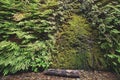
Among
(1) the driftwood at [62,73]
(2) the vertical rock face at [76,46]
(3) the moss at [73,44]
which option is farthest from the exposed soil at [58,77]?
(3) the moss at [73,44]

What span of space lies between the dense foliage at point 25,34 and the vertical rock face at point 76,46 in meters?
0.29

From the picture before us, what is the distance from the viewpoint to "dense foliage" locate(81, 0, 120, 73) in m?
5.39

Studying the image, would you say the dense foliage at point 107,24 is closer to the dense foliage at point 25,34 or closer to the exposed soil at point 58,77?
the exposed soil at point 58,77

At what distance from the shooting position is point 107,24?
5742 millimetres

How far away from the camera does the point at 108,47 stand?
216 inches

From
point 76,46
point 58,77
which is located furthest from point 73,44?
point 58,77

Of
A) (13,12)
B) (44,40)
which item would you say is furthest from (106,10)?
(13,12)

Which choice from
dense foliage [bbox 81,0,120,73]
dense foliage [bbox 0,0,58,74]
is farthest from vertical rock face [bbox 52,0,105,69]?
dense foliage [bbox 0,0,58,74]

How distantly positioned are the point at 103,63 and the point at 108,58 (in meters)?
0.19

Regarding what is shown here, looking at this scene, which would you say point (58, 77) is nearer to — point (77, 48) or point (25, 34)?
point (77, 48)

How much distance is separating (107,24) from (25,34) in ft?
7.44

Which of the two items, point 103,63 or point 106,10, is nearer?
point 103,63

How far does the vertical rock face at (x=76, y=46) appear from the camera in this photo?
5.50 m

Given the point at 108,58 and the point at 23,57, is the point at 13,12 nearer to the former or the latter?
the point at 23,57
